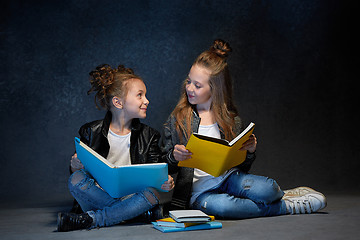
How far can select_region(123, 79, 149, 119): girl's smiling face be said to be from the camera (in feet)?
8.79

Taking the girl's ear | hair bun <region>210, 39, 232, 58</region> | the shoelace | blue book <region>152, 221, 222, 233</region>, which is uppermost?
hair bun <region>210, 39, 232, 58</region>

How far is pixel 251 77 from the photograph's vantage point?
380 centimetres

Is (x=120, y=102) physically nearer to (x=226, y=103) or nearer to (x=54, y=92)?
(x=226, y=103)

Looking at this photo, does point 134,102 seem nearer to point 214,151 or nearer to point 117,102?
point 117,102

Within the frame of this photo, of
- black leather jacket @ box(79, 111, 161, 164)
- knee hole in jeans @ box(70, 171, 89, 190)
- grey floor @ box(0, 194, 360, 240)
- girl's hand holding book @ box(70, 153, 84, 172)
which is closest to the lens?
grey floor @ box(0, 194, 360, 240)

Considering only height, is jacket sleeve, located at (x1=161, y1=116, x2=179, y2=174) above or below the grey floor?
above

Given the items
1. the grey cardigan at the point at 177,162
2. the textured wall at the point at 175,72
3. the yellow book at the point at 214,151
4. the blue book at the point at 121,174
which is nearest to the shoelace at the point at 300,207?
the grey cardigan at the point at 177,162

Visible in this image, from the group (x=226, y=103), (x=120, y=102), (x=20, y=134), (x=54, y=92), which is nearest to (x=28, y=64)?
(x=54, y=92)

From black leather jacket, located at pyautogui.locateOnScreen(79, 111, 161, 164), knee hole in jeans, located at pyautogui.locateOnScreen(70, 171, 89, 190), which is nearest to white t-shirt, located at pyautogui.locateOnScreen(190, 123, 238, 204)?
black leather jacket, located at pyautogui.locateOnScreen(79, 111, 161, 164)

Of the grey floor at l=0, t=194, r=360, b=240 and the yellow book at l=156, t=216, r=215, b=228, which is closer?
the grey floor at l=0, t=194, r=360, b=240

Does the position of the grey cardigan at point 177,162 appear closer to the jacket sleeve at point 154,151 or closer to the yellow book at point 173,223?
the jacket sleeve at point 154,151

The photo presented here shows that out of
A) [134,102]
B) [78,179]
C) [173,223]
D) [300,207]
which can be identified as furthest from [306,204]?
[78,179]

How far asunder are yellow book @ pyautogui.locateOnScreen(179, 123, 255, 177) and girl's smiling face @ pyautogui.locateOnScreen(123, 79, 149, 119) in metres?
0.51

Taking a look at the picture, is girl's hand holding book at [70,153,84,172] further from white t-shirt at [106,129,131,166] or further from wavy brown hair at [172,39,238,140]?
wavy brown hair at [172,39,238,140]
